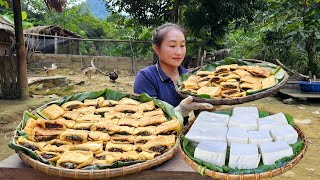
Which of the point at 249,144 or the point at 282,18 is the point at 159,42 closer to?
the point at 249,144

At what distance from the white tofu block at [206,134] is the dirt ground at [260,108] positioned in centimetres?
309

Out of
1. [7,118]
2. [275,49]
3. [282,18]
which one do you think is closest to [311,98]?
[275,49]

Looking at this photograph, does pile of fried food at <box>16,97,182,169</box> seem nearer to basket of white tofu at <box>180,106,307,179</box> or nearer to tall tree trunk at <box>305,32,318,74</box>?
basket of white tofu at <box>180,106,307,179</box>

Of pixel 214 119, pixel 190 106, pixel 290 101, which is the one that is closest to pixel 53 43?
pixel 290 101

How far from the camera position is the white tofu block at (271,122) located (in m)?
2.06

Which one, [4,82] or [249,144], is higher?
[249,144]

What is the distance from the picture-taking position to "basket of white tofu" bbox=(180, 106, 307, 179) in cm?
162

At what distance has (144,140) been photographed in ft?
6.59

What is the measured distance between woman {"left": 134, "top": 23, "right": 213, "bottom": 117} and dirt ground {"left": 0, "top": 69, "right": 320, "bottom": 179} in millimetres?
2516

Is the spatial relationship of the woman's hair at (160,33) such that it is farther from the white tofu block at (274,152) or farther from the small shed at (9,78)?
the small shed at (9,78)

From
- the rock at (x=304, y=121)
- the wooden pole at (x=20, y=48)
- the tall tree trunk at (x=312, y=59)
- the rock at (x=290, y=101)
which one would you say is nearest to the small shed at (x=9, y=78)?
the wooden pole at (x=20, y=48)

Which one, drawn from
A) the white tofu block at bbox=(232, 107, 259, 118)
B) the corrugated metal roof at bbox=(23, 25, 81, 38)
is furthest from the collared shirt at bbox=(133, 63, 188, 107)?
the corrugated metal roof at bbox=(23, 25, 81, 38)

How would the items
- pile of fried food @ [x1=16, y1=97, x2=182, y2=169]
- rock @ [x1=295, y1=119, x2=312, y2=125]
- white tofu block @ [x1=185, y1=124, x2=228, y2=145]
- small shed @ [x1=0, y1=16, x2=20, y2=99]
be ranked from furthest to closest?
small shed @ [x1=0, y1=16, x2=20, y2=99]
rock @ [x1=295, y1=119, x2=312, y2=125]
white tofu block @ [x1=185, y1=124, x2=228, y2=145]
pile of fried food @ [x1=16, y1=97, x2=182, y2=169]

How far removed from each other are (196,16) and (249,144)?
12313 mm
